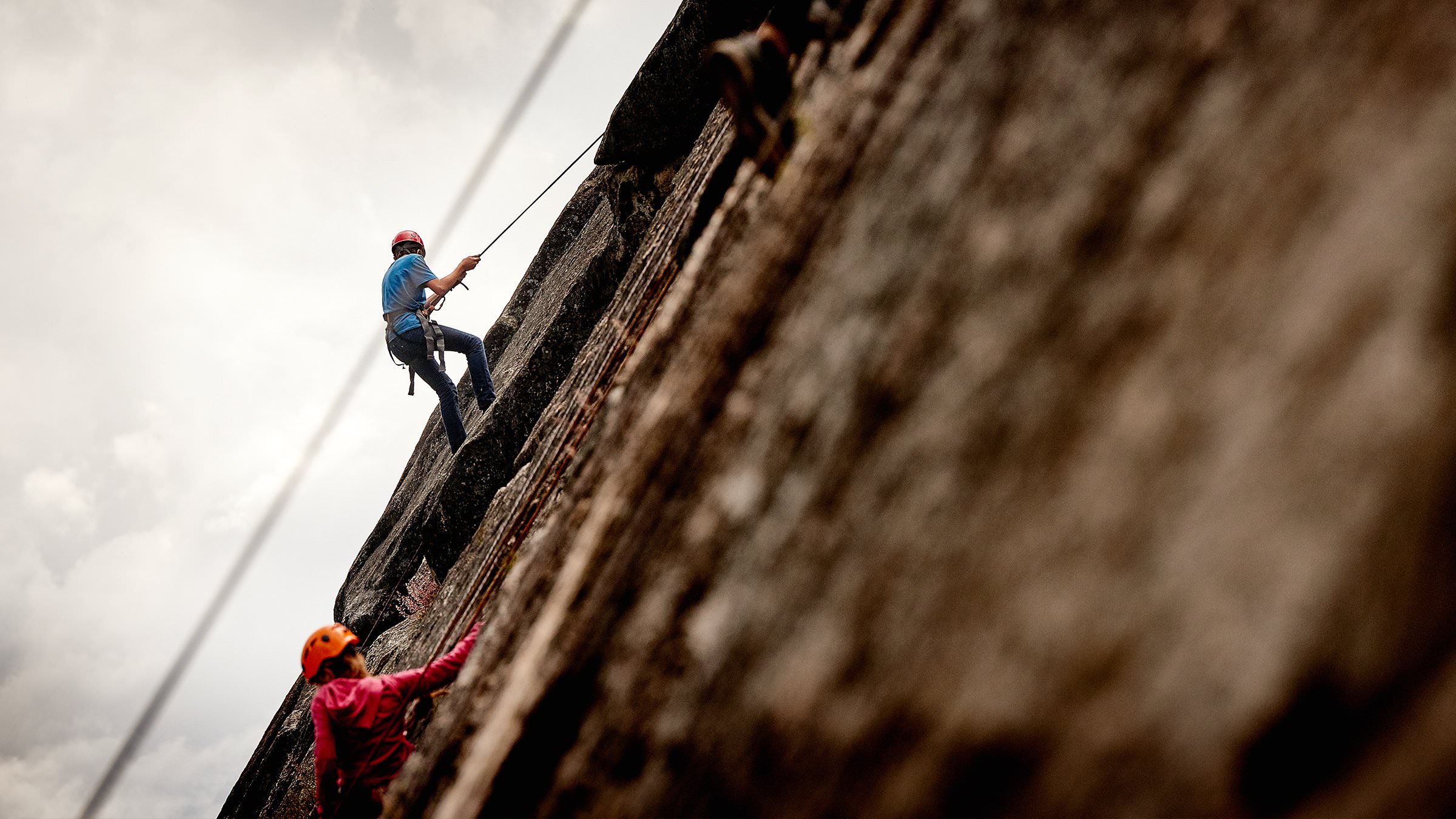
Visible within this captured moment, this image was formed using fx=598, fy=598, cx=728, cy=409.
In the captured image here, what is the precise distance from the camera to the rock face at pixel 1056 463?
0.68 m

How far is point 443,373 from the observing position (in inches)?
297

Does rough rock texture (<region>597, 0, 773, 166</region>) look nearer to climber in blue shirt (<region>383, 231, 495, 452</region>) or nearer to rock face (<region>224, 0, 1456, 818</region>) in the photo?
climber in blue shirt (<region>383, 231, 495, 452</region>)

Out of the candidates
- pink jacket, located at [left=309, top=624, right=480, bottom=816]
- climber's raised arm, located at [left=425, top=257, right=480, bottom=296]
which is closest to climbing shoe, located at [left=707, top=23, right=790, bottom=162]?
pink jacket, located at [left=309, top=624, right=480, bottom=816]

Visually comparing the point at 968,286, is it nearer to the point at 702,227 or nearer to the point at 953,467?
the point at 953,467

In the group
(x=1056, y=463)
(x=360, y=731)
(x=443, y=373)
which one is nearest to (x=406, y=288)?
(x=443, y=373)

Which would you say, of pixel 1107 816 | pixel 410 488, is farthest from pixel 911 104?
pixel 410 488

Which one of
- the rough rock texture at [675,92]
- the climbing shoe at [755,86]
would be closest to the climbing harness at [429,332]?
the rough rock texture at [675,92]

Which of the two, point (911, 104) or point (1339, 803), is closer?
point (1339, 803)

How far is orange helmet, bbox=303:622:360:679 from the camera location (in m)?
3.79

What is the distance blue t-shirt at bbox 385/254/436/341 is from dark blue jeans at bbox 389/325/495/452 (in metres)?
0.12

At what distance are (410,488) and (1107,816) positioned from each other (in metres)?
12.0

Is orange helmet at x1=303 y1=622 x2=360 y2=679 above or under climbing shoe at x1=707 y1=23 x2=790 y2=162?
above

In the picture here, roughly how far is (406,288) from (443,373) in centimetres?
110

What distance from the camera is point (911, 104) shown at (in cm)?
119
